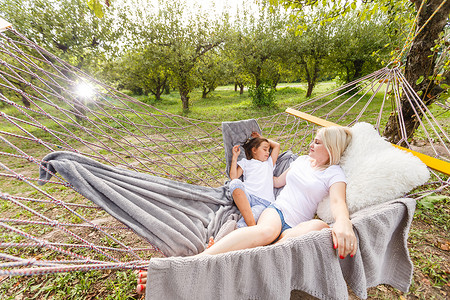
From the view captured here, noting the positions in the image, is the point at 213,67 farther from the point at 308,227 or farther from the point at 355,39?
the point at 308,227

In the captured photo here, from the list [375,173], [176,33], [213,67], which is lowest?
[375,173]

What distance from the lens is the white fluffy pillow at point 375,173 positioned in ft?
3.38

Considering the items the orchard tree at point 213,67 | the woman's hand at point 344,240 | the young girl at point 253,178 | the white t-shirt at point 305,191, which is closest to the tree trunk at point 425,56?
the white t-shirt at point 305,191

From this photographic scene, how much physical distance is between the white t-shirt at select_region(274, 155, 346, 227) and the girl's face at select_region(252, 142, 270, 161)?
466 mm

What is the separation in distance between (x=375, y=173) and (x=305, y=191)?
0.41 m

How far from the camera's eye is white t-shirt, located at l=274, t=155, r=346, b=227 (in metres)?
1.24

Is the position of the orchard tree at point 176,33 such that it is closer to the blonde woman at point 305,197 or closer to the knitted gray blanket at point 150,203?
the knitted gray blanket at point 150,203

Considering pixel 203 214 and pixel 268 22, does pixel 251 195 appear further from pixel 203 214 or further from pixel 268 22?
pixel 268 22

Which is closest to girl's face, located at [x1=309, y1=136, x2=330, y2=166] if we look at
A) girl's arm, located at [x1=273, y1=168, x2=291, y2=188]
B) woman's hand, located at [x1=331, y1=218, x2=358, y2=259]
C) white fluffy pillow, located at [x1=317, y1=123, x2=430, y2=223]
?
white fluffy pillow, located at [x1=317, y1=123, x2=430, y2=223]

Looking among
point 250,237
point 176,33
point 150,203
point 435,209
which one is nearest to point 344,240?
point 250,237

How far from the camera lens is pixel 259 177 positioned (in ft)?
5.72

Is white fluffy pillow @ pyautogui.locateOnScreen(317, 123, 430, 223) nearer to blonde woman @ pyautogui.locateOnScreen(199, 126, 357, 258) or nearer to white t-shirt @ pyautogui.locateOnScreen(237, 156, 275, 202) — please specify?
blonde woman @ pyautogui.locateOnScreen(199, 126, 357, 258)

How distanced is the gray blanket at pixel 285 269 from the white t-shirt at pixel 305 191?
1.09 ft

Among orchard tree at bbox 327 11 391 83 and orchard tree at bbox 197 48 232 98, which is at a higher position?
orchard tree at bbox 327 11 391 83
